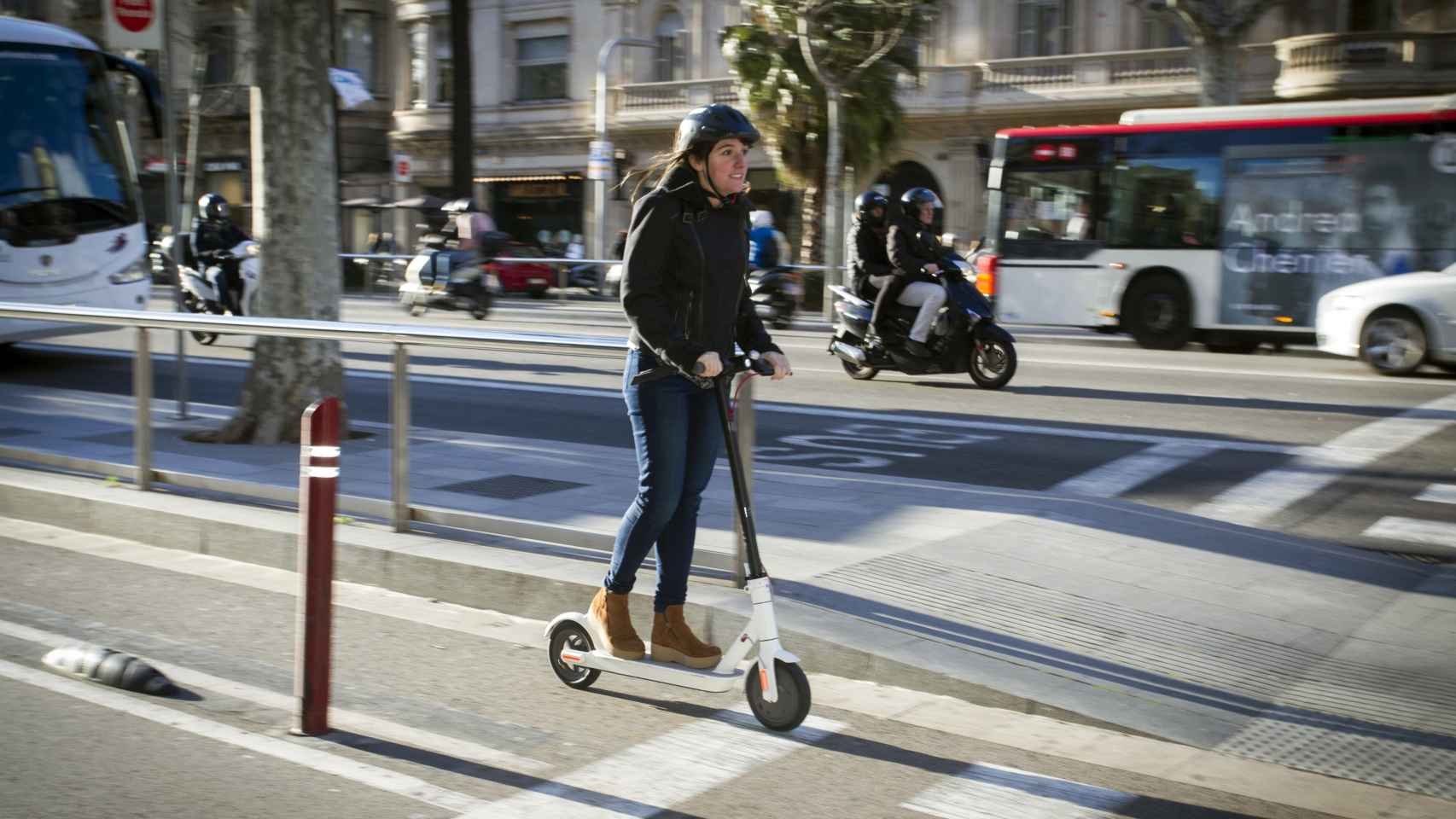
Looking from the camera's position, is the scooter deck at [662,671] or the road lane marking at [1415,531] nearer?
the scooter deck at [662,671]

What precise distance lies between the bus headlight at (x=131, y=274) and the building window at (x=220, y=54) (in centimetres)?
3354

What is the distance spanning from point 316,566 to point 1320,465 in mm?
7228

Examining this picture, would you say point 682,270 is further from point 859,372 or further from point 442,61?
point 442,61

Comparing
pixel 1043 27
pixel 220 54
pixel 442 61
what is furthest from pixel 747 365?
pixel 220 54

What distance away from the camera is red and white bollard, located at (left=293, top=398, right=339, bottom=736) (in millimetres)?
4301

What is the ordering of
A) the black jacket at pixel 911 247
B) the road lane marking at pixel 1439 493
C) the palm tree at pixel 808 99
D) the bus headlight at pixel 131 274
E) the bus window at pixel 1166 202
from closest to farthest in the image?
the road lane marking at pixel 1439 493 < the black jacket at pixel 911 247 < the bus headlight at pixel 131 274 < the bus window at pixel 1166 202 < the palm tree at pixel 808 99

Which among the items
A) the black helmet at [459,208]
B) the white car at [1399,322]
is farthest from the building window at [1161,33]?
the white car at [1399,322]

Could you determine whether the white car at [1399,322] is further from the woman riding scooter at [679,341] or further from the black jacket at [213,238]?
the black jacket at [213,238]

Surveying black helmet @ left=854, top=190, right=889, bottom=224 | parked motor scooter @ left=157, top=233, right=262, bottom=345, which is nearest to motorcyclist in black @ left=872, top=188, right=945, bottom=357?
black helmet @ left=854, top=190, right=889, bottom=224

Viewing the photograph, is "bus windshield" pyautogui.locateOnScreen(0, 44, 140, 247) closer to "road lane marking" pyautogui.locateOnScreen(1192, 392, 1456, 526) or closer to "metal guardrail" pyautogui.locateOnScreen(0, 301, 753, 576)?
"metal guardrail" pyautogui.locateOnScreen(0, 301, 753, 576)

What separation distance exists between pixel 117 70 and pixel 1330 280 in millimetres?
14392

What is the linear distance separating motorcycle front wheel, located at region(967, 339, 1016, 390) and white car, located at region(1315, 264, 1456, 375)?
12.8ft

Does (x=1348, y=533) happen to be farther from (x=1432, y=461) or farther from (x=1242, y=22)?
(x=1242, y=22)

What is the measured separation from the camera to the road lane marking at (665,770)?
3.84 meters
